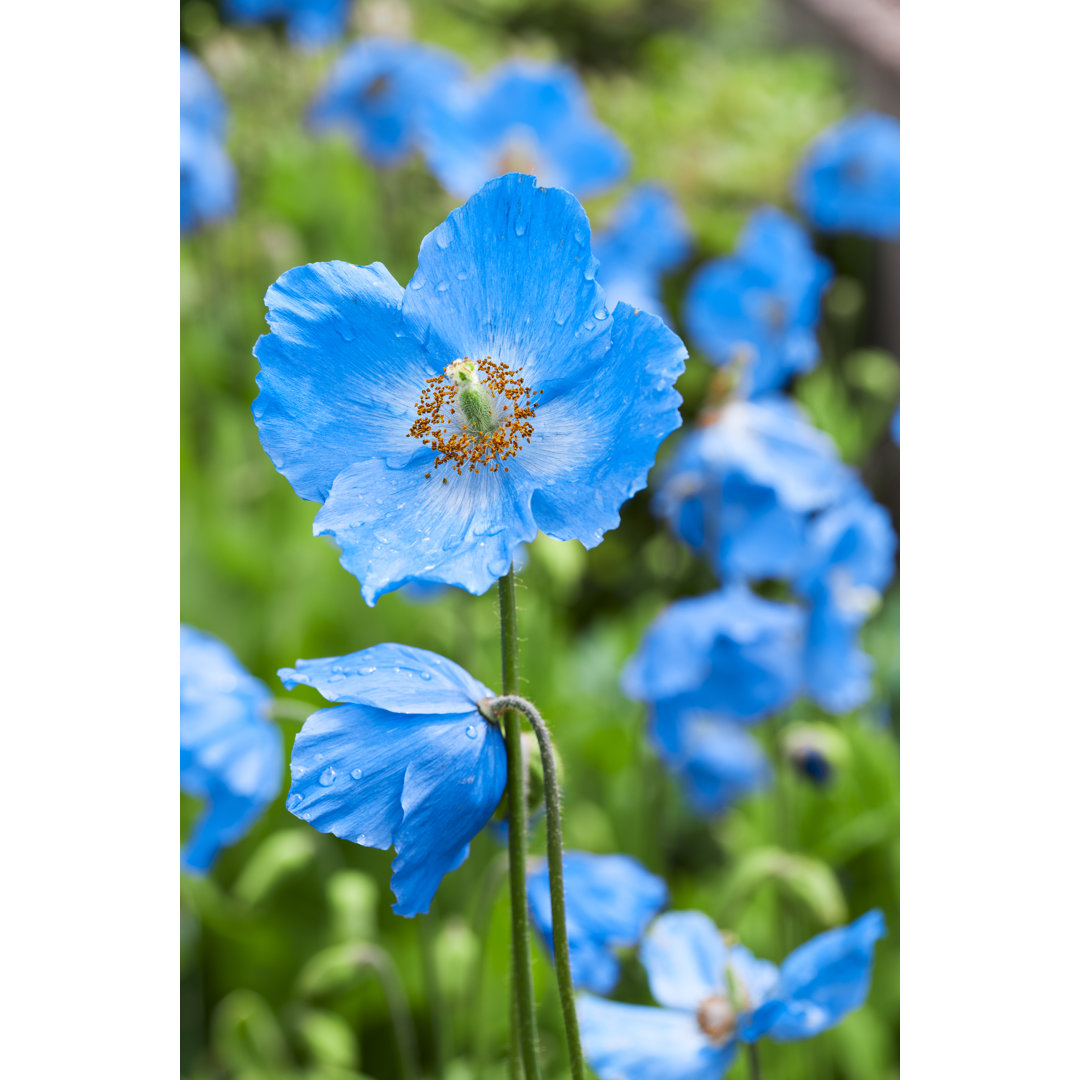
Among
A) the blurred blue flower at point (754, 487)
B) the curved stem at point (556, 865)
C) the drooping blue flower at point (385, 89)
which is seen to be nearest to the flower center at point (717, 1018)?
the curved stem at point (556, 865)

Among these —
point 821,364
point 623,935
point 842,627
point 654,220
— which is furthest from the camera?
point 821,364

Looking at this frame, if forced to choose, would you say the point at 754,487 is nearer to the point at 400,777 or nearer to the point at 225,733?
the point at 225,733

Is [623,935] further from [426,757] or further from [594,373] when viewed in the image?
[594,373]

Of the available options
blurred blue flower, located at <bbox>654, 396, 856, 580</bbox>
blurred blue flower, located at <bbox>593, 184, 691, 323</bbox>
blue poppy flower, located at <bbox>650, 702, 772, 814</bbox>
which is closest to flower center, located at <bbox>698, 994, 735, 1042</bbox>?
blurred blue flower, located at <bbox>654, 396, 856, 580</bbox>

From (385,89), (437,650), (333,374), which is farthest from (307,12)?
(333,374)

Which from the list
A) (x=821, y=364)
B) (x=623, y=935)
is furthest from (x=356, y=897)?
(x=821, y=364)

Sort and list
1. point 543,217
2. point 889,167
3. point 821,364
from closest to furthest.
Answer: point 543,217, point 889,167, point 821,364
